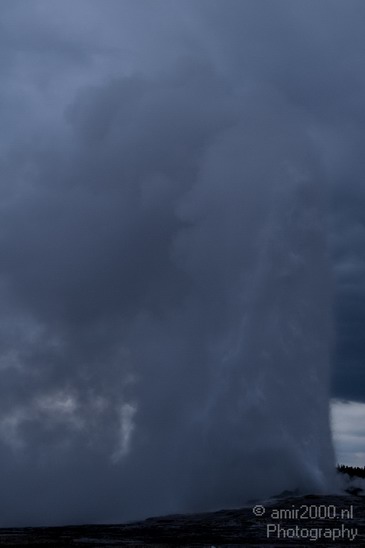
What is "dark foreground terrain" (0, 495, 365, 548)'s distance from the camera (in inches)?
1113

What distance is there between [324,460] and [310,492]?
11.0 ft

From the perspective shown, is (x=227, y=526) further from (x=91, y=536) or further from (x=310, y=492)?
(x=310, y=492)

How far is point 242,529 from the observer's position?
31.8 metres

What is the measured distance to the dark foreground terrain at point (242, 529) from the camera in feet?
92.8

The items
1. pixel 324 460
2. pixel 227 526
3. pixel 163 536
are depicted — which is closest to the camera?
pixel 163 536

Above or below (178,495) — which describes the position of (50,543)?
below

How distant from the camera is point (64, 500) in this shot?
156 ft

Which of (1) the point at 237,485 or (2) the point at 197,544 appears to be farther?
(1) the point at 237,485

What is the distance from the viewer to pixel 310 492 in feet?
140

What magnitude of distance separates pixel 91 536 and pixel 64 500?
16966 millimetres

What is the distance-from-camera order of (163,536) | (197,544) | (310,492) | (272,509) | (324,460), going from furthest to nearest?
(324,460) < (310,492) < (272,509) < (163,536) < (197,544)

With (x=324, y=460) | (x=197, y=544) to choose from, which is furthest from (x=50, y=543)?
(x=324, y=460)

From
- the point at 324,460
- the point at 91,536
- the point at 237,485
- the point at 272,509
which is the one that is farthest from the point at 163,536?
the point at 324,460

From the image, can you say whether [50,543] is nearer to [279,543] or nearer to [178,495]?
[279,543]
